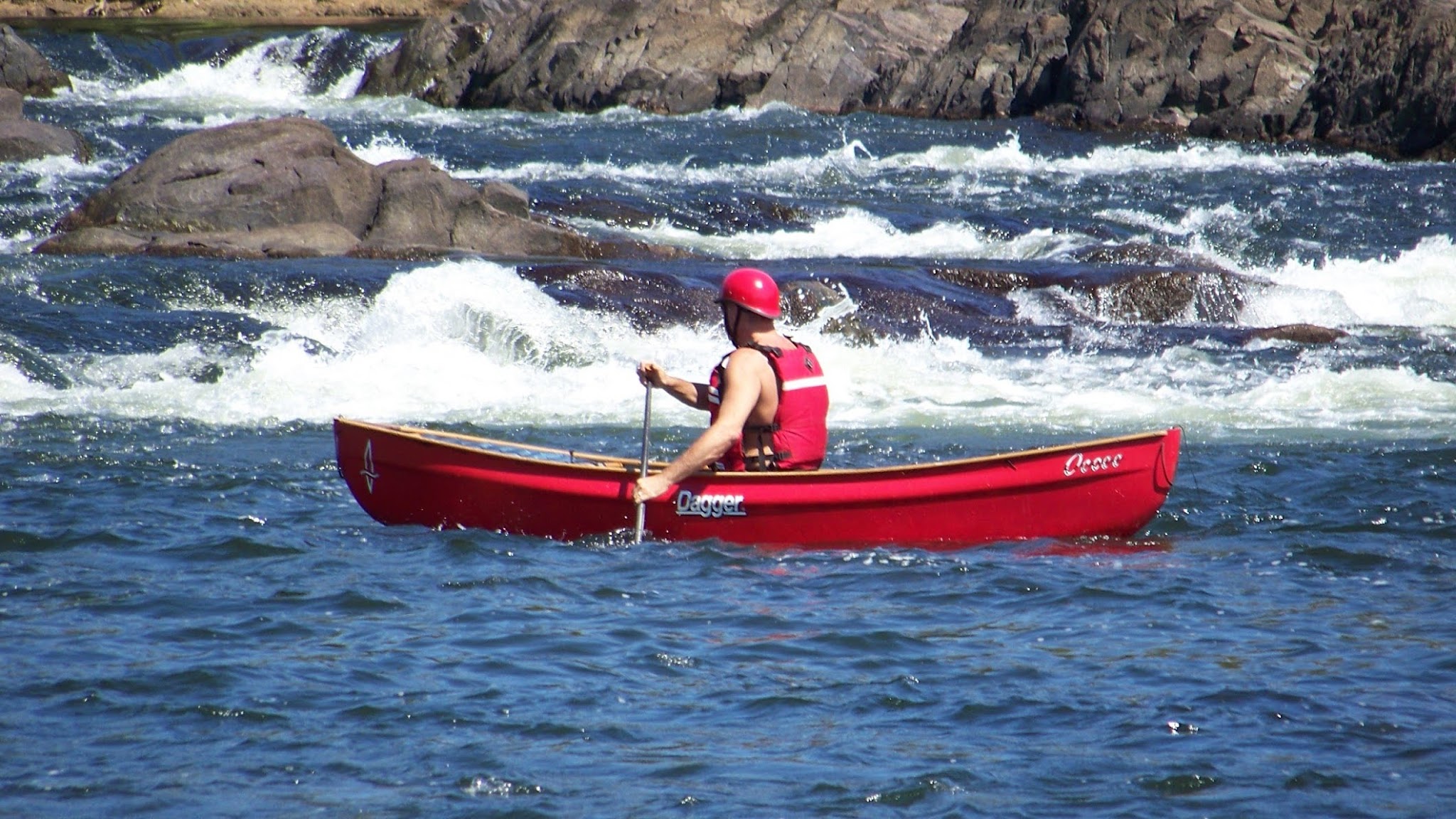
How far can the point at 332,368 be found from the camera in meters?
11.8

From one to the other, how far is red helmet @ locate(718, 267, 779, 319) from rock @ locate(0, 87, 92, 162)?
15.1 metres

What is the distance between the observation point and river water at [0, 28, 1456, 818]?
181 inches

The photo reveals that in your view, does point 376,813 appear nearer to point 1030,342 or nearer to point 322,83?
point 1030,342

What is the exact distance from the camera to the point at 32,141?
19547 millimetres

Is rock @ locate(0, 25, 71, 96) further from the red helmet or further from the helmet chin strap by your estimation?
the red helmet

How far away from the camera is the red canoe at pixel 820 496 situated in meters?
7.04

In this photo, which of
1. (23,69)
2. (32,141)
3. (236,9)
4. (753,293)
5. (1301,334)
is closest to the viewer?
(753,293)

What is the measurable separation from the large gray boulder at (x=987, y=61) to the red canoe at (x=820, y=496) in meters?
20.7

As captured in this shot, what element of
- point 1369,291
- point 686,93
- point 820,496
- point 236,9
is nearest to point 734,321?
point 820,496

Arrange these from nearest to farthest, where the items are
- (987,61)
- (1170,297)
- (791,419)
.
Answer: (791,419), (1170,297), (987,61)

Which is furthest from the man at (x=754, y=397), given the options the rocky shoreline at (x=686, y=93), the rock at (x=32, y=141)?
the rock at (x=32, y=141)

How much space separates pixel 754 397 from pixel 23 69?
2910 centimetres

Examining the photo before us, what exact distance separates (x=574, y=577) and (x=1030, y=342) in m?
7.84

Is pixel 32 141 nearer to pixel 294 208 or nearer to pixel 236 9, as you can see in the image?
pixel 294 208
